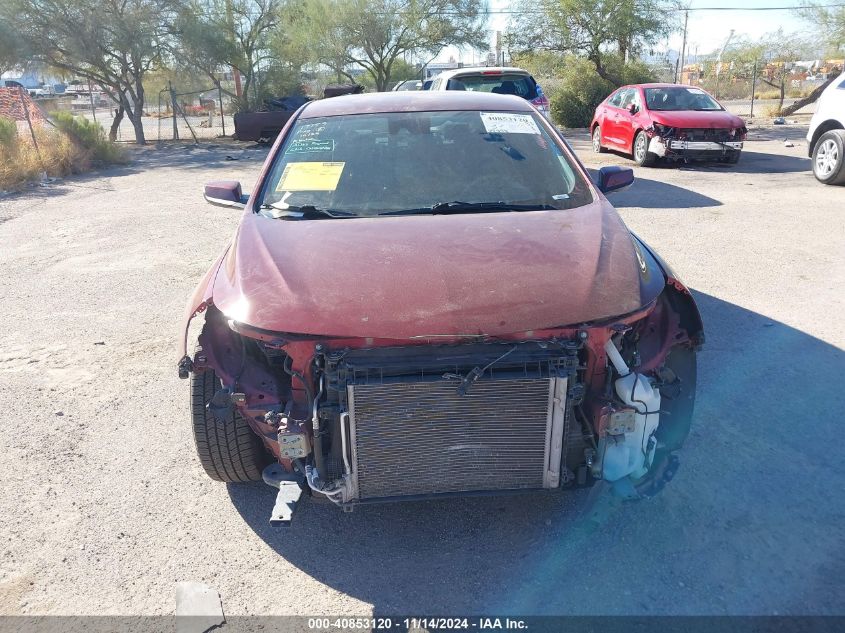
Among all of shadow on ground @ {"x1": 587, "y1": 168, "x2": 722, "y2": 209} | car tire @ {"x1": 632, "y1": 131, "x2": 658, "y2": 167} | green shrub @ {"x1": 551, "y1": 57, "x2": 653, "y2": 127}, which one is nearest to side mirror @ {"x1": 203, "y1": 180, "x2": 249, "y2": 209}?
shadow on ground @ {"x1": 587, "y1": 168, "x2": 722, "y2": 209}

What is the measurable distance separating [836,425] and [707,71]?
139 feet

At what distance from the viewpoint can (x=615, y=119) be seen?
13859mm

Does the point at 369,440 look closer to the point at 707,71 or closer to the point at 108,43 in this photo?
the point at 108,43

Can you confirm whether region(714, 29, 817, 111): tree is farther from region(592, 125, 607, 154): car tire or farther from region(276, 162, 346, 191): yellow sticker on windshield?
region(276, 162, 346, 191): yellow sticker on windshield

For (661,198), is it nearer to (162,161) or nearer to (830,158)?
(830,158)

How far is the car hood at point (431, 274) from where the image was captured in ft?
8.14

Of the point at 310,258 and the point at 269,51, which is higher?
the point at 269,51

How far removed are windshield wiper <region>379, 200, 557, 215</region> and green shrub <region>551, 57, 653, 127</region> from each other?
19.8 metres

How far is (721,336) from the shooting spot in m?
4.84

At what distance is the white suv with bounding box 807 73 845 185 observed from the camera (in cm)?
993

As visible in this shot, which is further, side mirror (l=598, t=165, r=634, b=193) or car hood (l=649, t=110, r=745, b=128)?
car hood (l=649, t=110, r=745, b=128)

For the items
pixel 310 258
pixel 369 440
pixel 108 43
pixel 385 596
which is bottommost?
pixel 385 596

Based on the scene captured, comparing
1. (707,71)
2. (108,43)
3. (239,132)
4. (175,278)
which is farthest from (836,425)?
(707,71)

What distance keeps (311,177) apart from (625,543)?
2.39m
